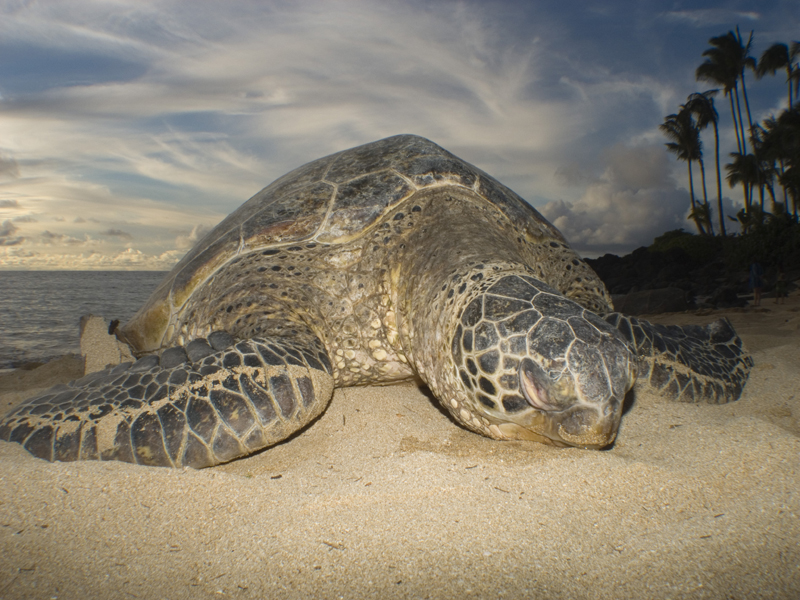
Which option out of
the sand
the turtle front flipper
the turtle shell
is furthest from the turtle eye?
the turtle shell

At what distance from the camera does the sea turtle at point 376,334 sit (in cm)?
203

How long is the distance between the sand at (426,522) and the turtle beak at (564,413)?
21 cm

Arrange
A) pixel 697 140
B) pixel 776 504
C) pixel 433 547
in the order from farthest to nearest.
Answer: pixel 697 140 → pixel 776 504 → pixel 433 547

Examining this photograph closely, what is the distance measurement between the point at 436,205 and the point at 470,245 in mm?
803

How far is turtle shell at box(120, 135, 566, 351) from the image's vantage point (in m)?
3.64

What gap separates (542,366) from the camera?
1.92 meters

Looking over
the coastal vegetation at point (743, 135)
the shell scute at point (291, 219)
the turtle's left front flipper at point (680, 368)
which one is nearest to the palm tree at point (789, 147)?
the coastal vegetation at point (743, 135)

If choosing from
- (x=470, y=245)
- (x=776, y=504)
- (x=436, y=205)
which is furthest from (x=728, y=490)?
(x=436, y=205)

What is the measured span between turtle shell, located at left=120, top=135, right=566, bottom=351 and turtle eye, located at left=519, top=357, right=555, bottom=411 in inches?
78.1

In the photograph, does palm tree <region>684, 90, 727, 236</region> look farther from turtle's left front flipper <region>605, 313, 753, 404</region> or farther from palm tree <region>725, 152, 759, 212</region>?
turtle's left front flipper <region>605, 313, 753, 404</region>

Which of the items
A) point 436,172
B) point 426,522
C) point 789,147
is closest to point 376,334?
point 436,172

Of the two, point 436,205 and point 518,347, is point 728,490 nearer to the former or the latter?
point 518,347

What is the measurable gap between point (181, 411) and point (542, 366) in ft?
5.87

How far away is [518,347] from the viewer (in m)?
1.99
